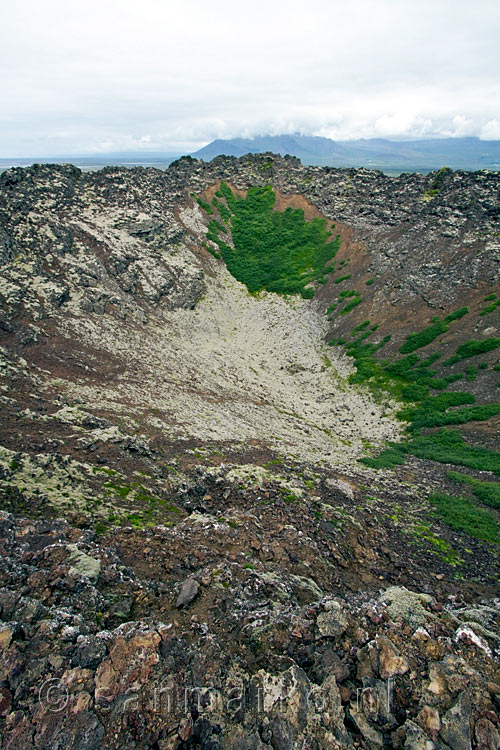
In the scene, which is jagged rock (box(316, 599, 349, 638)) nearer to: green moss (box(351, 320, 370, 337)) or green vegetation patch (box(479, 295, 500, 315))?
green vegetation patch (box(479, 295, 500, 315))

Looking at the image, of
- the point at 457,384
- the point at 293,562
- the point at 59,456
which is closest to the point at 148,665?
the point at 293,562

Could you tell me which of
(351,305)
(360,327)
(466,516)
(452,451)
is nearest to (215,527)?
(466,516)

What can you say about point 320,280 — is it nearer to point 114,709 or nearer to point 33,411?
point 33,411

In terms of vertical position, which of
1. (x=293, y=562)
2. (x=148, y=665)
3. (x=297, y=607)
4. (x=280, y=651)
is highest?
(x=148, y=665)

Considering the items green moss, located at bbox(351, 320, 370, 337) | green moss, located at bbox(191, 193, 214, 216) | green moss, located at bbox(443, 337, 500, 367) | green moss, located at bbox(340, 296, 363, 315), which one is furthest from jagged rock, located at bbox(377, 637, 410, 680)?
green moss, located at bbox(191, 193, 214, 216)

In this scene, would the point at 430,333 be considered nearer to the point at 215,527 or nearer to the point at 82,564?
the point at 215,527

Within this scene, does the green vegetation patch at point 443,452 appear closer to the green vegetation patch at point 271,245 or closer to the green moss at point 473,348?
the green moss at point 473,348

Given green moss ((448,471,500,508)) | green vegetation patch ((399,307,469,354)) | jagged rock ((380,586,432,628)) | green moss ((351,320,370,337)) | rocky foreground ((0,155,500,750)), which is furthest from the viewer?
green moss ((351,320,370,337))
